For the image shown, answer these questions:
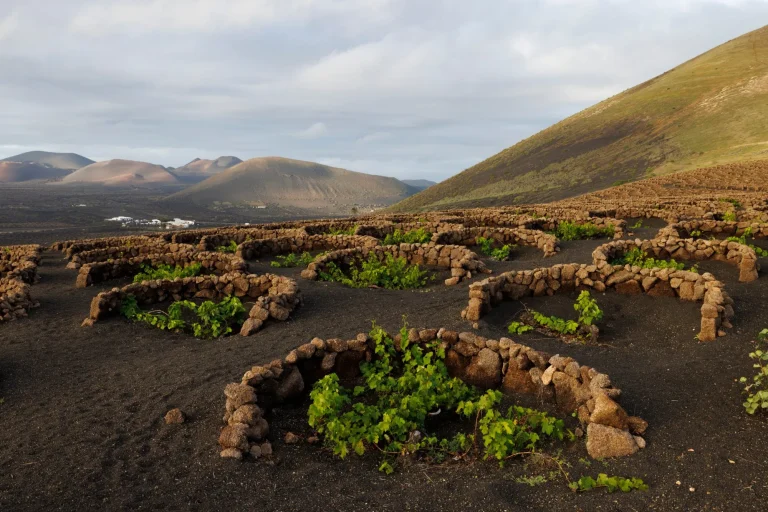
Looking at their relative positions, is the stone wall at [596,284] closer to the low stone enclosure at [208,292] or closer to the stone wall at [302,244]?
the low stone enclosure at [208,292]

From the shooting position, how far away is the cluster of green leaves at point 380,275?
485 inches

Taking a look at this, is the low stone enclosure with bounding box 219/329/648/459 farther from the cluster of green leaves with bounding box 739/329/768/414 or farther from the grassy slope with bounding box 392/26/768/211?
the grassy slope with bounding box 392/26/768/211

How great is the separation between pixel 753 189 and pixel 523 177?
41923mm

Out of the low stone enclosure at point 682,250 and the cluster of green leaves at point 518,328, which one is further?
the low stone enclosure at point 682,250

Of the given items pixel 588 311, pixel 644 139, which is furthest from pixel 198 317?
pixel 644 139

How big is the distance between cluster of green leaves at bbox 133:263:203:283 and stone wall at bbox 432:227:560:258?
24.7 ft

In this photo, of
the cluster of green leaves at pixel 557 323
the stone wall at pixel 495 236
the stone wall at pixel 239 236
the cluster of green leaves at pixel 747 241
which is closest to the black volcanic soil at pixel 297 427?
the cluster of green leaves at pixel 557 323

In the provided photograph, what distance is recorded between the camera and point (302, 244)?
18.2 meters

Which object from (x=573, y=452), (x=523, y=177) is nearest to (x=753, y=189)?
(x=573, y=452)

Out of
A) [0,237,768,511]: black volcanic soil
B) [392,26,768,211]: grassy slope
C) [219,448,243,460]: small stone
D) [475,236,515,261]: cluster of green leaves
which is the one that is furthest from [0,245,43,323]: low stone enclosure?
[392,26,768,211]: grassy slope

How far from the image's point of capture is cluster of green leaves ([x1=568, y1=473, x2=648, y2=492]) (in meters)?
4.14

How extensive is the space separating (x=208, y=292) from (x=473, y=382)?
23.6 feet

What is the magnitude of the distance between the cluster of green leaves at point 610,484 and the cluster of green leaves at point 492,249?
11.2 m

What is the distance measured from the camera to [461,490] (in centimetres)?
438
